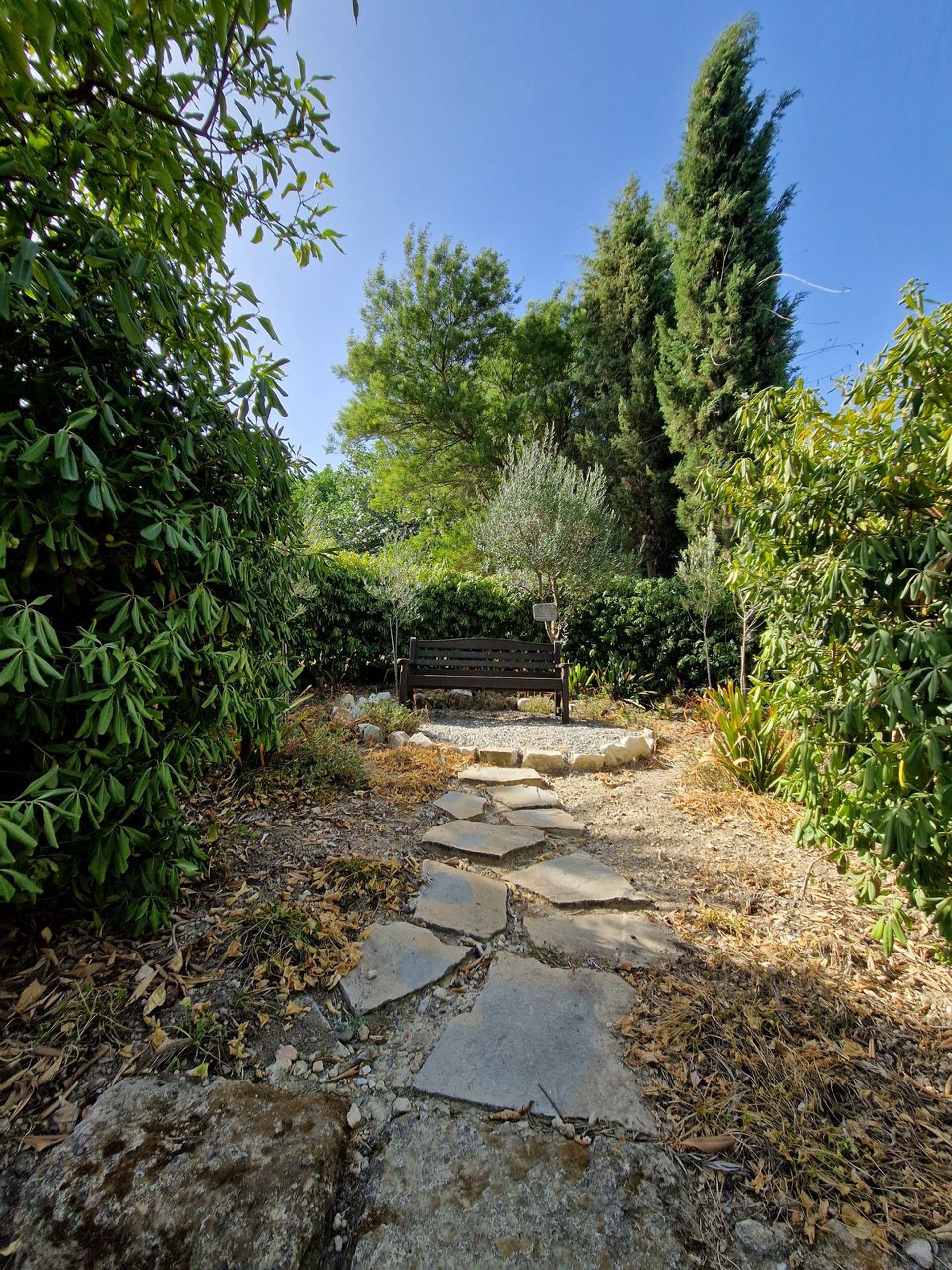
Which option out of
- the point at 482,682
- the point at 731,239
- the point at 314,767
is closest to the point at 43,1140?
the point at 314,767

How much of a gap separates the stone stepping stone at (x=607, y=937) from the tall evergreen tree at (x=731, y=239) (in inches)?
321

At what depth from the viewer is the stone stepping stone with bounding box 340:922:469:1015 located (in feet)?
5.05

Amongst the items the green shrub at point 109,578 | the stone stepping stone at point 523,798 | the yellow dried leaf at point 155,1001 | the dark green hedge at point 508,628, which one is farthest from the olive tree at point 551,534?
the yellow dried leaf at point 155,1001

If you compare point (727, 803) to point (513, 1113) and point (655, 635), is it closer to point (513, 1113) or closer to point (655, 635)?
point (513, 1113)

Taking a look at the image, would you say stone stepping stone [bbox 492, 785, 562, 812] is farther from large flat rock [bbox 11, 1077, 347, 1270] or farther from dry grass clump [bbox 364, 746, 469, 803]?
large flat rock [bbox 11, 1077, 347, 1270]

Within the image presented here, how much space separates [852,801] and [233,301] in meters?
2.80

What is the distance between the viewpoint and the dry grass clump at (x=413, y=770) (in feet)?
10.5

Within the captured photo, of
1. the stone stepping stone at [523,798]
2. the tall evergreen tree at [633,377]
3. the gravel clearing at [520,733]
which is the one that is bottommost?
the stone stepping stone at [523,798]

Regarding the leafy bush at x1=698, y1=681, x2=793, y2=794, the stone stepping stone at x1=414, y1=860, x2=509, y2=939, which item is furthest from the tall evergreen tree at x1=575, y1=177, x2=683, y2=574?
the stone stepping stone at x1=414, y1=860, x2=509, y2=939

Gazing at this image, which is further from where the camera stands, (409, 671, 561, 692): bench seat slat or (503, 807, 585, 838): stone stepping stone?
(409, 671, 561, 692): bench seat slat

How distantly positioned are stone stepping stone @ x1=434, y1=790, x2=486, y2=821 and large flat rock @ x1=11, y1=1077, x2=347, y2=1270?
1.86 metres

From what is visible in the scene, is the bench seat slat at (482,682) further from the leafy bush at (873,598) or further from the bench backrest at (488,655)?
the leafy bush at (873,598)

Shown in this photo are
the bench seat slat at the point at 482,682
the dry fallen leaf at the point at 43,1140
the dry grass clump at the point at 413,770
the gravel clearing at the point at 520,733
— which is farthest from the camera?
the bench seat slat at the point at 482,682

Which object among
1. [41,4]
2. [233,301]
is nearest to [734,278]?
[233,301]
